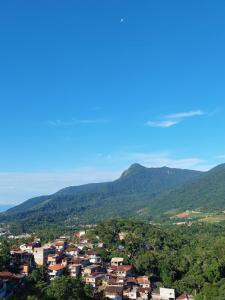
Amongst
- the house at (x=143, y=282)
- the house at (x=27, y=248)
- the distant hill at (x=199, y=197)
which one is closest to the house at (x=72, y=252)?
the house at (x=27, y=248)

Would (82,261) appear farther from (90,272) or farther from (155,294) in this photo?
(155,294)

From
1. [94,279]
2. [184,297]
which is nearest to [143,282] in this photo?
[184,297]

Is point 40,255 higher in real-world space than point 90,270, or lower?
higher

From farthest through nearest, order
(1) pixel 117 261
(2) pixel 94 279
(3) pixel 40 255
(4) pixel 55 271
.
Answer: (1) pixel 117 261, (3) pixel 40 255, (4) pixel 55 271, (2) pixel 94 279

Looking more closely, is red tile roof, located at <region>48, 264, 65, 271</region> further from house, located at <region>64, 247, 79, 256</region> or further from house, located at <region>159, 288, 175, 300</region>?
house, located at <region>159, 288, 175, 300</region>

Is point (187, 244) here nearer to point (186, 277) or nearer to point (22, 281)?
point (186, 277)

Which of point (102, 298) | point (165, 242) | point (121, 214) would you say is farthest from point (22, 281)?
point (121, 214)

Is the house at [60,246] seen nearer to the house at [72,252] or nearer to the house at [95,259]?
the house at [72,252]
